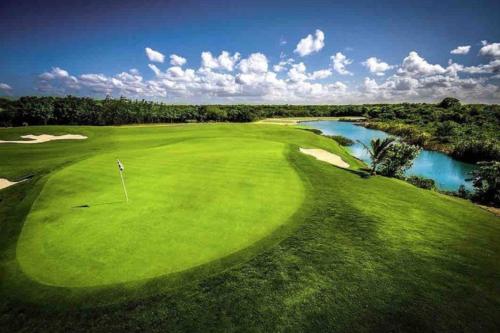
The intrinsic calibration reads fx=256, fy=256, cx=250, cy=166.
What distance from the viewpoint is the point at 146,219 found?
10.7 metres

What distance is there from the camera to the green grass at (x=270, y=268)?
6.29m

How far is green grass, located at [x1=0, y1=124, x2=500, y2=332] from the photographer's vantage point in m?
6.29

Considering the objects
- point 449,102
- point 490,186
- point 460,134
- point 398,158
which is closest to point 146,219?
point 398,158

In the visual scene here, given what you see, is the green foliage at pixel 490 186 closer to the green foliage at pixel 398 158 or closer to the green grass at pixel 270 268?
the green foliage at pixel 398 158

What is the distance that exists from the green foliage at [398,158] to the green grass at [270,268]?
35.3 ft

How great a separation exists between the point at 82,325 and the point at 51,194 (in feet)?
37.2

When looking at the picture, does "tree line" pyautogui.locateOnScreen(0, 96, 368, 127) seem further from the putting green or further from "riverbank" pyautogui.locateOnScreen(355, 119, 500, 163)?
the putting green

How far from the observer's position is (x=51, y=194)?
14516mm

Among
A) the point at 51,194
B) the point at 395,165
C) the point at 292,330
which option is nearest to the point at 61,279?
the point at 292,330

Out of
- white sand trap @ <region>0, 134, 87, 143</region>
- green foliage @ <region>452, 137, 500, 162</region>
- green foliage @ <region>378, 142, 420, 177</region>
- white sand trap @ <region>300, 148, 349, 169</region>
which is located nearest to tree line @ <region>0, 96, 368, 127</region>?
white sand trap @ <region>0, 134, 87, 143</region>

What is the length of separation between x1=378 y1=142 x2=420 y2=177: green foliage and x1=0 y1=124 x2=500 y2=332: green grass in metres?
10.8

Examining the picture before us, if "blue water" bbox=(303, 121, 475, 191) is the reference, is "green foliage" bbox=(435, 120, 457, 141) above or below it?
above

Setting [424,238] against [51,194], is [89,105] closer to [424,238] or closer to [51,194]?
[51,194]

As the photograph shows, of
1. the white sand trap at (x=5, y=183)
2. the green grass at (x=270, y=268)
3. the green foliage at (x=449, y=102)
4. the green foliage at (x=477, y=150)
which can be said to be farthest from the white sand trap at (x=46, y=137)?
the green foliage at (x=449, y=102)
